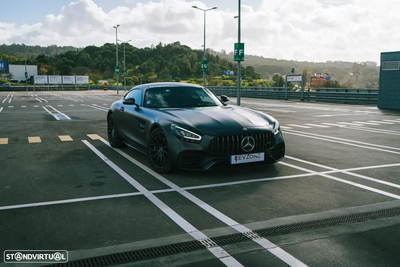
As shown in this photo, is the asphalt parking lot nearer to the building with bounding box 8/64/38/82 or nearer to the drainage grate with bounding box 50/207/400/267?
the drainage grate with bounding box 50/207/400/267

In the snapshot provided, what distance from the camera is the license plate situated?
6.29m

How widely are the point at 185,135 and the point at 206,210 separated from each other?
172 cm

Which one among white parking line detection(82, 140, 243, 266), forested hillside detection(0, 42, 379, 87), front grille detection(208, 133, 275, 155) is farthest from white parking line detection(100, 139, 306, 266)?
forested hillside detection(0, 42, 379, 87)

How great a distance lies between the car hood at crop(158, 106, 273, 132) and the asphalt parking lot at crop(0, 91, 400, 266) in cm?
84

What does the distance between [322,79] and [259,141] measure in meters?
139

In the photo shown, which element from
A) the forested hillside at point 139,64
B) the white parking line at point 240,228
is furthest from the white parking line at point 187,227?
the forested hillside at point 139,64

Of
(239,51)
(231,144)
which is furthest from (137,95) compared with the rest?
(239,51)

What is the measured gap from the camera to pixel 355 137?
38.3 ft

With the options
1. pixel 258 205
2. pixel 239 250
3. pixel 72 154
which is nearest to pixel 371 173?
pixel 258 205

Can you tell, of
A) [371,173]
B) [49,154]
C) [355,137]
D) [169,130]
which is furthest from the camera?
[355,137]

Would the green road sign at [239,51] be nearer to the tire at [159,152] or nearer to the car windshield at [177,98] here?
the car windshield at [177,98]

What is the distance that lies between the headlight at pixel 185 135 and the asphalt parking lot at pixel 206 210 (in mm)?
660

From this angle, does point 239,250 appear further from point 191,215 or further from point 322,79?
point 322,79

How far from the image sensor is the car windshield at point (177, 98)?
25.3 feet
